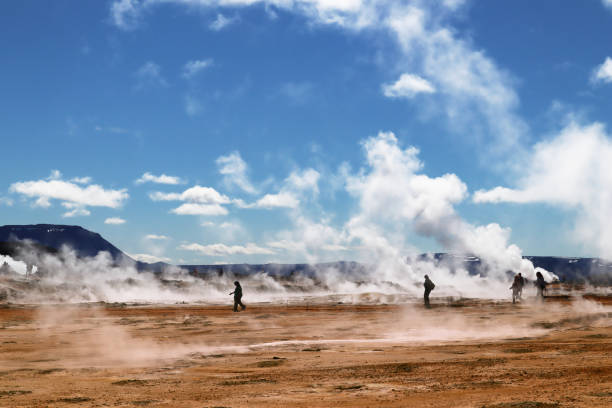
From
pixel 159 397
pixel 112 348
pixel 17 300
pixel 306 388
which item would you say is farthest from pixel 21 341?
pixel 17 300

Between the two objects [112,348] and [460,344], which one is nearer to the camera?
[460,344]

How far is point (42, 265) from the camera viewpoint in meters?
75.9

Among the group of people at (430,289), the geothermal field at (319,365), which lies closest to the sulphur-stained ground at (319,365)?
the geothermal field at (319,365)

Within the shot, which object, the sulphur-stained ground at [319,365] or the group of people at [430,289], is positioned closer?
the sulphur-stained ground at [319,365]

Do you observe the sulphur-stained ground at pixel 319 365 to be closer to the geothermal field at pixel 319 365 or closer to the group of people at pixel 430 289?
the geothermal field at pixel 319 365

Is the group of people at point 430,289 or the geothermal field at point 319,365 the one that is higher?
the group of people at point 430,289

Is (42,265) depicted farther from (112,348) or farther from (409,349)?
(409,349)

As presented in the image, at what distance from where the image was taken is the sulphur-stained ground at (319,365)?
8.93m

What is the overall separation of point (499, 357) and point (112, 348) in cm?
1005

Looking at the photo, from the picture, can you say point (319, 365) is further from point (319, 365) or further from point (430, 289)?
point (430, 289)

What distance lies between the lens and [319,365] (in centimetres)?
→ 1220

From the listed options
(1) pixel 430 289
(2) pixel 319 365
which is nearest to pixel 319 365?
(2) pixel 319 365

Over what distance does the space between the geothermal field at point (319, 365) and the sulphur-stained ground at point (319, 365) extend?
0.03 metres

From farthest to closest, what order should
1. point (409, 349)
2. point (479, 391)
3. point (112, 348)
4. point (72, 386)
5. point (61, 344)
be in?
1. point (61, 344)
2. point (112, 348)
3. point (409, 349)
4. point (72, 386)
5. point (479, 391)
